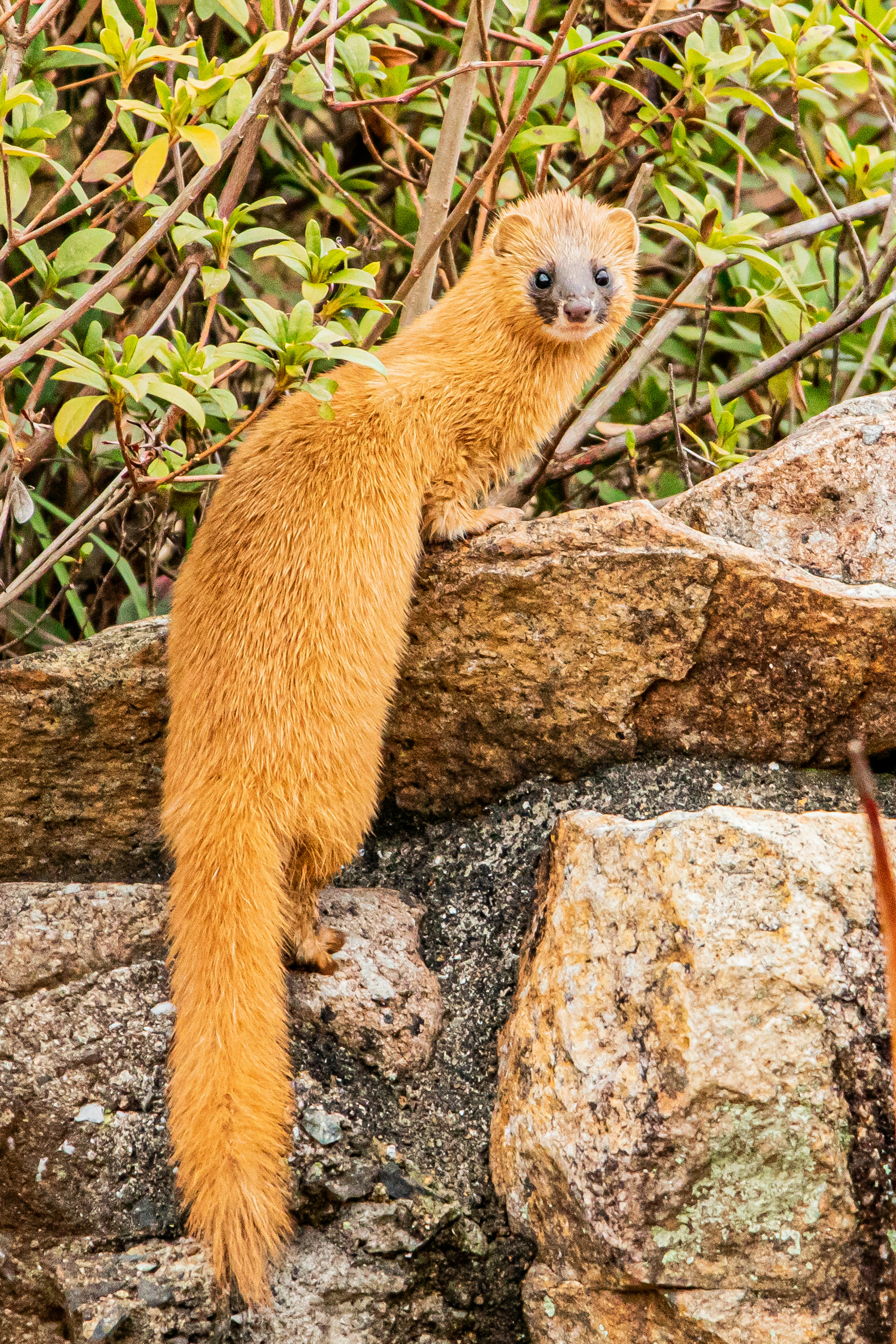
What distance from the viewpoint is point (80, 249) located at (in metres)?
2.65

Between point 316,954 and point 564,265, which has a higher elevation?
point 564,265

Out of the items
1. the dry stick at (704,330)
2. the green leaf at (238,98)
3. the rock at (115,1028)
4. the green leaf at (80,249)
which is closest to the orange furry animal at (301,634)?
the rock at (115,1028)

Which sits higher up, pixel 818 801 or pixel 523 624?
pixel 523 624

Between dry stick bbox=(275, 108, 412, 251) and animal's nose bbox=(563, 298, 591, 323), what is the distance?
717 millimetres

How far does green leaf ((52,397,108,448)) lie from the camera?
2287 millimetres

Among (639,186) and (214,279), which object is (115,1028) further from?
(639,186)

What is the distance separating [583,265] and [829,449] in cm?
82

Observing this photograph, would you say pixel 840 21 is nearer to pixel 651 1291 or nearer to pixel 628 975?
pixel 628 975

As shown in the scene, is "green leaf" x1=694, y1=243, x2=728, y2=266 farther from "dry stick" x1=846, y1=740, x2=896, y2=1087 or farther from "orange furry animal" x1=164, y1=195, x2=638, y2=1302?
"dry stick" x1=846, y1=740, x2=896, y2=1087

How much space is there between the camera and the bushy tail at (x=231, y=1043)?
198cm

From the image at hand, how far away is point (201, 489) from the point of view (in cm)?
347

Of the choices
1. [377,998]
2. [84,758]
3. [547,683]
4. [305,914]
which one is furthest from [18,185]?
[377,998]

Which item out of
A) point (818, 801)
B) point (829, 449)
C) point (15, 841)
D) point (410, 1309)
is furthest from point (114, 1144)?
point (829, 449)

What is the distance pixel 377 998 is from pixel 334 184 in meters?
2.36
